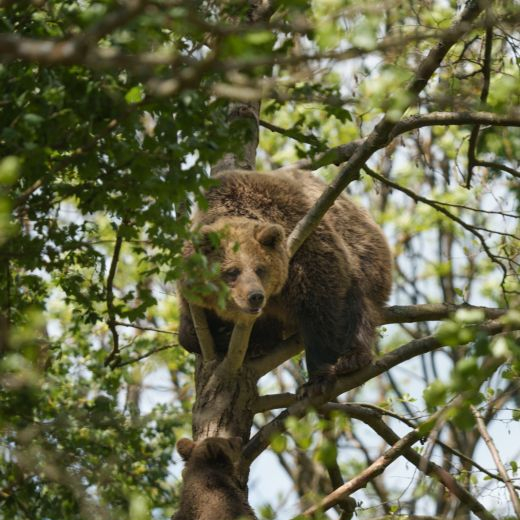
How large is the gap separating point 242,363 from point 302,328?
3.91 ft

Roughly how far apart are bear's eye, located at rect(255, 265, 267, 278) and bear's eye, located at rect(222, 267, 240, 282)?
17cm

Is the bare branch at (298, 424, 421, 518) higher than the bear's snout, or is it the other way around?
the bear's snout

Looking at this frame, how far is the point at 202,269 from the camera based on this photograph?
472 cm

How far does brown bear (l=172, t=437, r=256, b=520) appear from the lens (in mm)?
5617

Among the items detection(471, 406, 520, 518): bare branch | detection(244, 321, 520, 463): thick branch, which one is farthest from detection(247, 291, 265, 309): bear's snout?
detection(471, 406, 520, 518): bare branch

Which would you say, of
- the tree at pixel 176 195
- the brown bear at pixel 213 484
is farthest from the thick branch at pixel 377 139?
the brown bear at pixel 213 484

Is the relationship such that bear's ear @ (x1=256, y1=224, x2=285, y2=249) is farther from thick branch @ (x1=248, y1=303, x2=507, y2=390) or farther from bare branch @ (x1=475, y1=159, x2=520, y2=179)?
bare branch @ (x1=475, y1=159, x2=520, y2=179)

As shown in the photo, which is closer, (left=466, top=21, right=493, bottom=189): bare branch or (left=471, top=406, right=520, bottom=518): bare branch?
(left=471, top=406, right=520, bottom=518): bare branch

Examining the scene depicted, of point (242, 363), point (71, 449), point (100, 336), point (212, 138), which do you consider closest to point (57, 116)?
point (212, 138)

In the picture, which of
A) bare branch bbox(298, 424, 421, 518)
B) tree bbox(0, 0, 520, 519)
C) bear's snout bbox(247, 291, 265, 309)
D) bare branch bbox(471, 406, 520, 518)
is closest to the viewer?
tree bbox(0, 0, 520, 519)

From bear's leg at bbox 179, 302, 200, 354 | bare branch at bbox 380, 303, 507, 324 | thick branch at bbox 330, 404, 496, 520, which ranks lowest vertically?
thick branch at bbox 330, 404, 496, 520

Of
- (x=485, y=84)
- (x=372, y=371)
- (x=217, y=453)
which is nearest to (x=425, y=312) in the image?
(x=372, y=371)

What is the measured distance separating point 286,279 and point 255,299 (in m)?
0.93

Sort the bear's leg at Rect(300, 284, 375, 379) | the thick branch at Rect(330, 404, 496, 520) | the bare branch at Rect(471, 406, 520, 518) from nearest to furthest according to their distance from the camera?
the bare branch at Rect(471, 406, 520, 518), the thick branch at Rect(330, 404, 496, 520), the bear's leg at Rect(300, 284, 375, 379)
